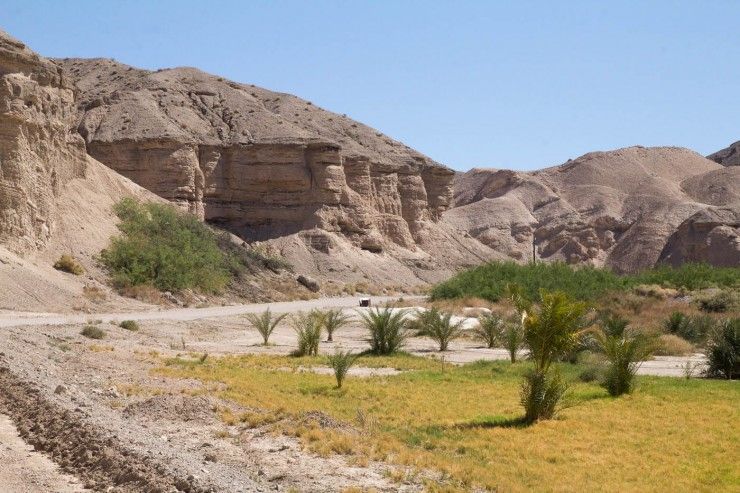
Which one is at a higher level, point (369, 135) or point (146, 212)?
point (369, 135)

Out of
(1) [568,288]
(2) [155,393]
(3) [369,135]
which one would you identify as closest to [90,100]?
(3) [369,135]

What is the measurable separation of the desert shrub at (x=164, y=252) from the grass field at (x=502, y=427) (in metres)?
20.4

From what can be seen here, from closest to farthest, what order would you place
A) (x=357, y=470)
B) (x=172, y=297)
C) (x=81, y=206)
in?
(x=357, y=470), (x=172, y=297), (x=81, y=206)

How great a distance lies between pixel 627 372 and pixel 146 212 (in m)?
34.9

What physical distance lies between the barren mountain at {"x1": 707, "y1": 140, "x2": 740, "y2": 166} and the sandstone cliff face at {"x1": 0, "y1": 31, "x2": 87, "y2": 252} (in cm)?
11498

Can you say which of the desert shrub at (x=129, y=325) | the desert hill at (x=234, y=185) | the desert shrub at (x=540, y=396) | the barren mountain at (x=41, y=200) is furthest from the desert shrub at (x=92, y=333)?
the desert shrub at (x=540, y=396)

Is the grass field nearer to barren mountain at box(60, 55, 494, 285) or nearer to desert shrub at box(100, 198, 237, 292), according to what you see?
desert shrub at box(100, 198, 237, 292)

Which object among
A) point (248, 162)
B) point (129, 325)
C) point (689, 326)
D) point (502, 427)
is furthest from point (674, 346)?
point (248, 162)

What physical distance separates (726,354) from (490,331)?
30.9 ft

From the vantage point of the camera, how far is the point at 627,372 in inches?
671

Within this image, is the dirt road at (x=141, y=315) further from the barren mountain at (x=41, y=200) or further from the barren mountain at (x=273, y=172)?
the barren mountain at (x=273, y=172)

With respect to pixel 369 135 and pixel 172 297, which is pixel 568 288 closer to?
pixel 172 297

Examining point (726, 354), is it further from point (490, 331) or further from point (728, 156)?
point (728, 156)

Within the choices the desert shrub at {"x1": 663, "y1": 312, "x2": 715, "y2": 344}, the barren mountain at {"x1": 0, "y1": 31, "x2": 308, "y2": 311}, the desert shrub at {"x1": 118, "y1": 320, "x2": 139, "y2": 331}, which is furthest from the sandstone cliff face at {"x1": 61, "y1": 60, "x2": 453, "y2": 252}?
the desert shrub at {"x1": 663, "y1": 312, "x2": 715, "y2": 344}
